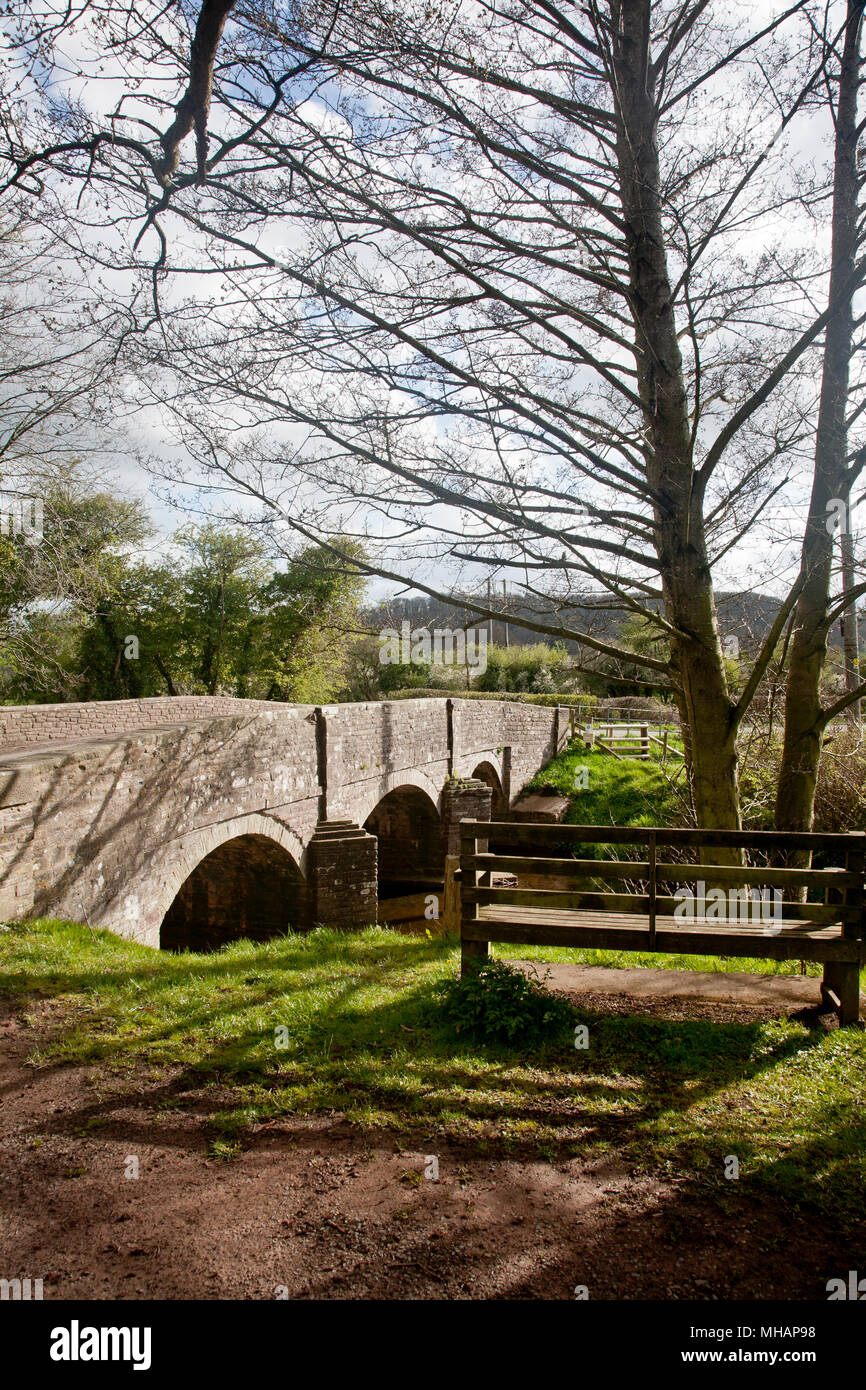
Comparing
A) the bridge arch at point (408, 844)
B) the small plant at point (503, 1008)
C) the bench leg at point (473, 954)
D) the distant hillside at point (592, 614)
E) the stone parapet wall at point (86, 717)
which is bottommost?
the bridge arch at point (408, 844)

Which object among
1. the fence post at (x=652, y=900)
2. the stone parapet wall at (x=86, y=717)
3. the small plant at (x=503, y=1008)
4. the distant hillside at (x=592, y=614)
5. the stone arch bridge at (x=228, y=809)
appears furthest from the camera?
the stone parapet wall at (x=86, y=717)

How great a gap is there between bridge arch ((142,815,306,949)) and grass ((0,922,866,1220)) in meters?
4.48

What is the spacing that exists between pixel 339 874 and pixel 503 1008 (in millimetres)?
6592

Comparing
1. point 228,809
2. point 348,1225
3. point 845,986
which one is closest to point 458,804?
point 228,809

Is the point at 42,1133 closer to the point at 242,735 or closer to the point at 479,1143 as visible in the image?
the point at 479,1143

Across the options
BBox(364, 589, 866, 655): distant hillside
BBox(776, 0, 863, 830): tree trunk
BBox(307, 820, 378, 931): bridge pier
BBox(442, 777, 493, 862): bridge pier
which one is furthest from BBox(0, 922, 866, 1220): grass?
BBox(442, 777, 493, 862): bridge pier

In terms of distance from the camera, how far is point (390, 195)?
4879mm

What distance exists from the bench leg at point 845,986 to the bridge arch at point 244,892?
21.3 ft

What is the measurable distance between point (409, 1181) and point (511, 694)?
27297mm

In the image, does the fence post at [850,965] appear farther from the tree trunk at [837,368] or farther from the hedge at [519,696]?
the hedge at [519,696]

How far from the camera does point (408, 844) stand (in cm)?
1694

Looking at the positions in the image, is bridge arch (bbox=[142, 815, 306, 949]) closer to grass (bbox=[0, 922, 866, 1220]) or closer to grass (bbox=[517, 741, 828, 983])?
grass (bbox=[517, 741, 828, 983])

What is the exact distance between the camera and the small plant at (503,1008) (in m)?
4.12

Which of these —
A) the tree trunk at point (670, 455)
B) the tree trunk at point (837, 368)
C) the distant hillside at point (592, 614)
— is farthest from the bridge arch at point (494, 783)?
the tree trunk at point (670, 455)
